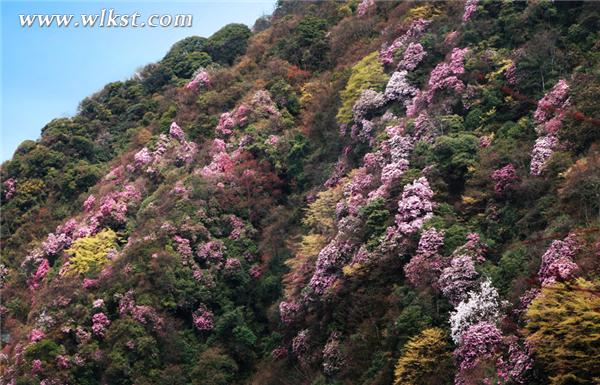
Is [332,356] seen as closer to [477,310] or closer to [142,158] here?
[477,310]

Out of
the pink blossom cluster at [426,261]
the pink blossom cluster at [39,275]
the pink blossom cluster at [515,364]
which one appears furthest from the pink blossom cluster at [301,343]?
the pink blossom cluster at [39,275]

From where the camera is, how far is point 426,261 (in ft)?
80.0

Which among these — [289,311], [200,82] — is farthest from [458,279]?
[200,82]

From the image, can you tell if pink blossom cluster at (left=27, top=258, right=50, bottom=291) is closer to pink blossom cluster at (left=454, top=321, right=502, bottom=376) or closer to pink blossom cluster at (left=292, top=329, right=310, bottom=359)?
pink blossom cluster at (left=292, top=329, right=310, bottom=359)

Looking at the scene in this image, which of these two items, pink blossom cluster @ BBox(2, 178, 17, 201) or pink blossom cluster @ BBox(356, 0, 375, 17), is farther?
pink blossom cluster @ BBox(2, 178, 17, 201)

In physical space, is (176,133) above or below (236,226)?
above

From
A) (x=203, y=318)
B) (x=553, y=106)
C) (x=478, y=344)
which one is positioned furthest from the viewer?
(x=203, y=318)

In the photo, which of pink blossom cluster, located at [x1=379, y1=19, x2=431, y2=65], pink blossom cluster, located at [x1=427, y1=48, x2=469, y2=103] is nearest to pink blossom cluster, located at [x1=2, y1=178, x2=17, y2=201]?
pink blossom cluster, located at [x1=379, y1=19, x2=431, y2=65]

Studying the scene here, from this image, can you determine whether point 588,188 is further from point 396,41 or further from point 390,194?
point 396,41

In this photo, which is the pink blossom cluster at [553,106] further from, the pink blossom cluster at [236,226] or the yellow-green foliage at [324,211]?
the pink blossom cluster at [236,226]

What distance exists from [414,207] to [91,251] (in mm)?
17362

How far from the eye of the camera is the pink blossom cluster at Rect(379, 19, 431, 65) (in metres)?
36.4

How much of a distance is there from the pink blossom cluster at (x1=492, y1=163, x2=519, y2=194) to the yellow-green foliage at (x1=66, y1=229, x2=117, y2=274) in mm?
18721

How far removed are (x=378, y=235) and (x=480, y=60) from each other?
900 centimetres
